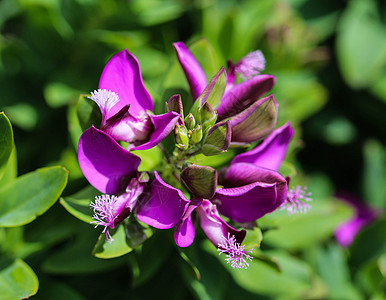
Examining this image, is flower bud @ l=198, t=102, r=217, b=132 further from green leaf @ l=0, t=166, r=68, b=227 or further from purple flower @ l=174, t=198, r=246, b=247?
green leaf @ l=0, t=166, r=68, b=227

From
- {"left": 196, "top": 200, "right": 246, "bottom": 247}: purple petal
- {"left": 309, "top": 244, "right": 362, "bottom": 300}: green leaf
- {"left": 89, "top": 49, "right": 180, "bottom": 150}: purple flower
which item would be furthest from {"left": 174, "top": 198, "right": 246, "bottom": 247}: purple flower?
{"left": 309, "top": 244, "right": 362, "bottom": 300}: green leaf

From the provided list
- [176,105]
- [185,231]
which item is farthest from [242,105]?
[185,231]

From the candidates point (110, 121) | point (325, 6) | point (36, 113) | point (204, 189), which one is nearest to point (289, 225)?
point (204, 189)

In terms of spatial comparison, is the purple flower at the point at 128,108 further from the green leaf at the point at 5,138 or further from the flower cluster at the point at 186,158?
the green leaf at the point at 5,138

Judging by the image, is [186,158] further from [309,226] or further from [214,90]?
[309,226]

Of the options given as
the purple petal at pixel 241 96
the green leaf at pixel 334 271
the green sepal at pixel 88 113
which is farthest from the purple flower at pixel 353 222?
the green sepal at pixel 88 113

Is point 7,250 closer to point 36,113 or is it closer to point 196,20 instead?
point 36,113
